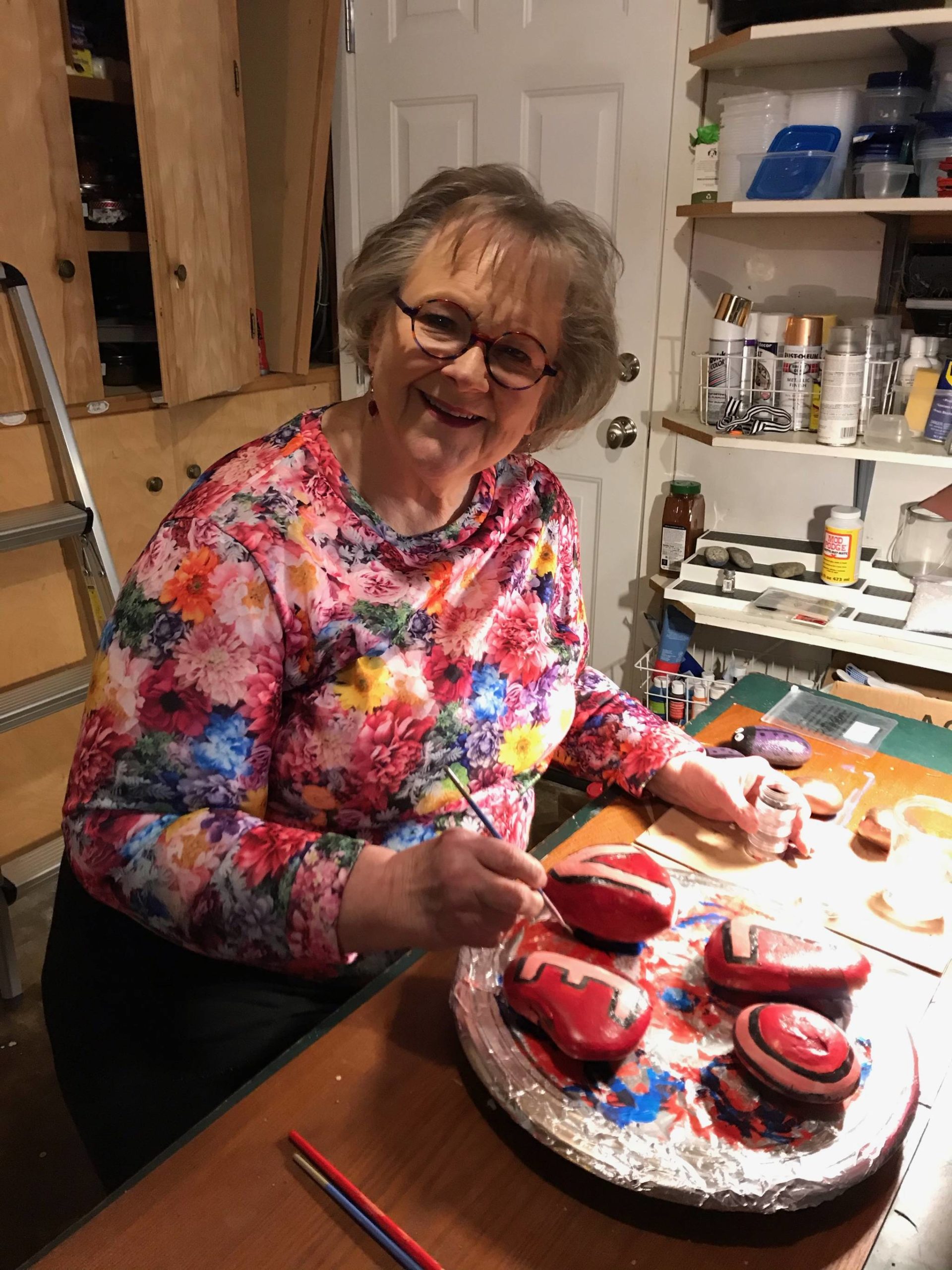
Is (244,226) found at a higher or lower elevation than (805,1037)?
higher

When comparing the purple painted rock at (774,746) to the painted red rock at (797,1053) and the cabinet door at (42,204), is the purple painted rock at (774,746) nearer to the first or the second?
the painted red rock at (797,1053)

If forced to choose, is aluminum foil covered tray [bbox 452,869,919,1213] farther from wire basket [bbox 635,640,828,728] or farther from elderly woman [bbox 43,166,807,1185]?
wire basket [bbox 635,640,828,728]

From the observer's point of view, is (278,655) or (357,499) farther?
(357,499)

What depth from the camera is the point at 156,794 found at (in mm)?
854

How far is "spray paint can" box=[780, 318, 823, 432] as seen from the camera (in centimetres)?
189

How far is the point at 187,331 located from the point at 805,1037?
1.83 metres

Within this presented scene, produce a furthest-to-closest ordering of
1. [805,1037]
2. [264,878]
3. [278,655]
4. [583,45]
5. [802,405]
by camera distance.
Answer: [583,45] → [802,405] → [278,655] → [264,878] → [805,1037]

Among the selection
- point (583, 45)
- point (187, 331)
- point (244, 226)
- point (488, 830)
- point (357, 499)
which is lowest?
point (488, 830)

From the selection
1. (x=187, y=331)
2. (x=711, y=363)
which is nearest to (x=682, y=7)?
(x=711, y=363)

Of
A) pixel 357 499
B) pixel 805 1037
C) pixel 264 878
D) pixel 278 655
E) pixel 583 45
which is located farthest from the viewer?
pixel 583 45

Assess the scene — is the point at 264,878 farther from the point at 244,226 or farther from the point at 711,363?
the point at 244,226

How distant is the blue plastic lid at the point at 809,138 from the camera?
5.75ft

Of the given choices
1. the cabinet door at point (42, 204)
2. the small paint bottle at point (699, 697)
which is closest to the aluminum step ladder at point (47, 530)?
the cabinet door at point (42, 204)

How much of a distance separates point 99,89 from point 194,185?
0.28 meters
